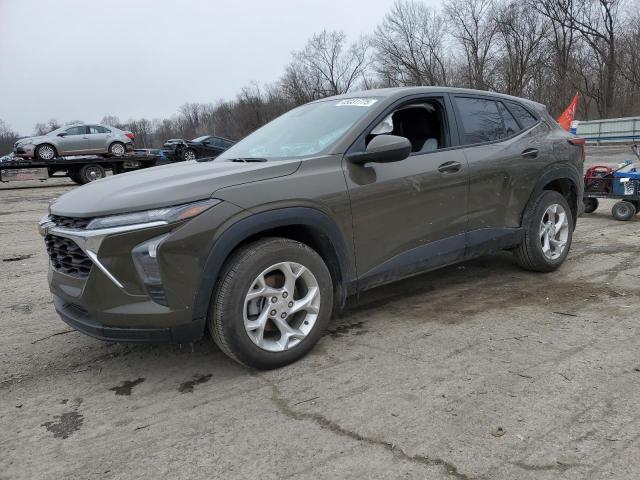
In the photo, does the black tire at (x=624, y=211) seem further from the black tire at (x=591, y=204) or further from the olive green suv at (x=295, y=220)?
the olive green suv at (x=295, y=220)

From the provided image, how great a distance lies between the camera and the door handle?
13.1 feet

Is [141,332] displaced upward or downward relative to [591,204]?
upward

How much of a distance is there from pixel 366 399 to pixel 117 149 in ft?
65.8

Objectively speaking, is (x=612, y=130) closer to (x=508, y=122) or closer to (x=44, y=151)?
(x=44, y=151)

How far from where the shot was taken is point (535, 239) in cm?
485

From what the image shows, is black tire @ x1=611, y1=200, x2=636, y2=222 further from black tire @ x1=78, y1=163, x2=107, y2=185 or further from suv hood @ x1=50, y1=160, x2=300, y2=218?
black tire @ x1=78, y1=163, x2=107, y2=185

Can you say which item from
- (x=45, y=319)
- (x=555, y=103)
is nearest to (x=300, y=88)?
(x=555, y=103)

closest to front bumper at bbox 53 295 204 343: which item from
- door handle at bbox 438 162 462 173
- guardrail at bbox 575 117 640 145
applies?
door handle at bbox 438 162 462 173

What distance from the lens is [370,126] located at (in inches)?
146

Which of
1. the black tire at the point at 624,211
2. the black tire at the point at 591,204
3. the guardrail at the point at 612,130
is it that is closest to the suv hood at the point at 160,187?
the black tire at the point at 624,211

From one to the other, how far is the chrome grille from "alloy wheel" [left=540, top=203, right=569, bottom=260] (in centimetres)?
399

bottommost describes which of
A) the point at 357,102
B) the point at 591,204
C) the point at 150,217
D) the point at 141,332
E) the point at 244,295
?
the point at 591,204

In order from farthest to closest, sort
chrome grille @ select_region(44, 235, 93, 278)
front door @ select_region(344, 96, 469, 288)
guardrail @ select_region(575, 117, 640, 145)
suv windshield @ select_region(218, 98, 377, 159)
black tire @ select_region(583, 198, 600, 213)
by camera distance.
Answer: guardrail @ select_region(575, 117, 640, 145) → black tire @ select_region(583, 198, 600, 213) → suv windshield @ select_region(218, 98, 377, 159) → front door @ select_region(344, 96, 469, 288) → chrome grille @ select_region(44, 235, 93, 278)

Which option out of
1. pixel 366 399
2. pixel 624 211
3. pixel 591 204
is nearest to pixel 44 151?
pixel 591 204
